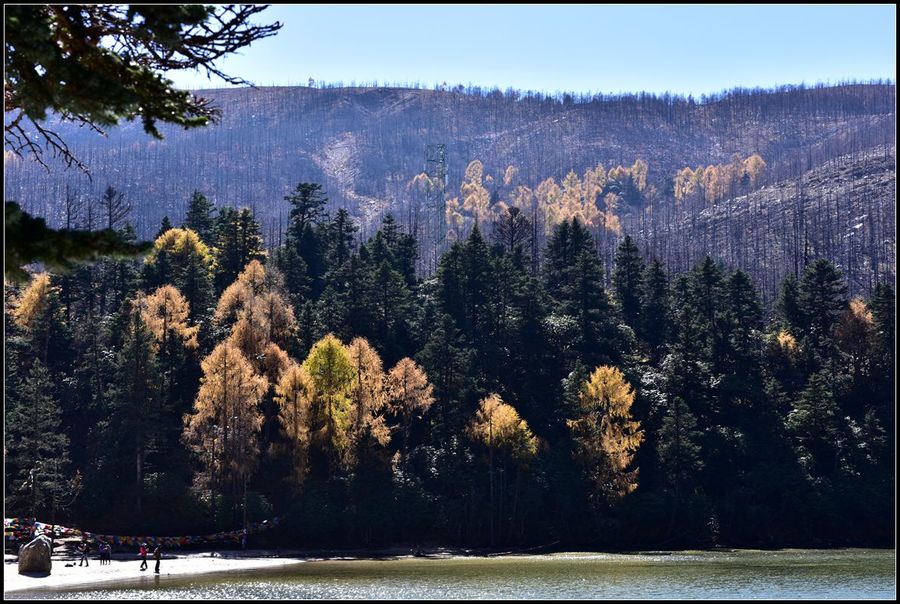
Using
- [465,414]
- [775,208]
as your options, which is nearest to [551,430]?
[465,414]

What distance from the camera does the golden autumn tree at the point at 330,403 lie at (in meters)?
67.4

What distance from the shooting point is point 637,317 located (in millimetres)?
86500

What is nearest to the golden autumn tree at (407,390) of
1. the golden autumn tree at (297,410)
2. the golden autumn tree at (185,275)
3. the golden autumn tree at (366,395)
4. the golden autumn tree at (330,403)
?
the golden autumn tree at (366,395)

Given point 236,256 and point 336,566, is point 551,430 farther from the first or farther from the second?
point 236,256

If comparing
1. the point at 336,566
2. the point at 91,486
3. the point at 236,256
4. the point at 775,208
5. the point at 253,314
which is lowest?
the point at 336,566

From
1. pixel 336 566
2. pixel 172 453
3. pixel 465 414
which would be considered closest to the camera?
pixel 336 566

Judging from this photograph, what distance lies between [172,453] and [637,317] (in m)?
38.2

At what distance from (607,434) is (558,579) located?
25075mm

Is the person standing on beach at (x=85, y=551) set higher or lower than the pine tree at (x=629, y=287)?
lower

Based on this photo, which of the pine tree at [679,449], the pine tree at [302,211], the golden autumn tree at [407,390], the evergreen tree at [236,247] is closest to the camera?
the pine tree at [679,449]

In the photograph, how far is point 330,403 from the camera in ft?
222

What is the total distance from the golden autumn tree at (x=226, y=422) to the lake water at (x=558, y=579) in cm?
1017

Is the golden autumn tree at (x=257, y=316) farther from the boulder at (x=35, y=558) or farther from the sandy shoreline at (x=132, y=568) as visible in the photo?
the boulder at (x=35, y=558)

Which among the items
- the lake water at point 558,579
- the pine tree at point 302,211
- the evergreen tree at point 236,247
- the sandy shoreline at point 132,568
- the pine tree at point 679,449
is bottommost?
the lake water at point 558,579
